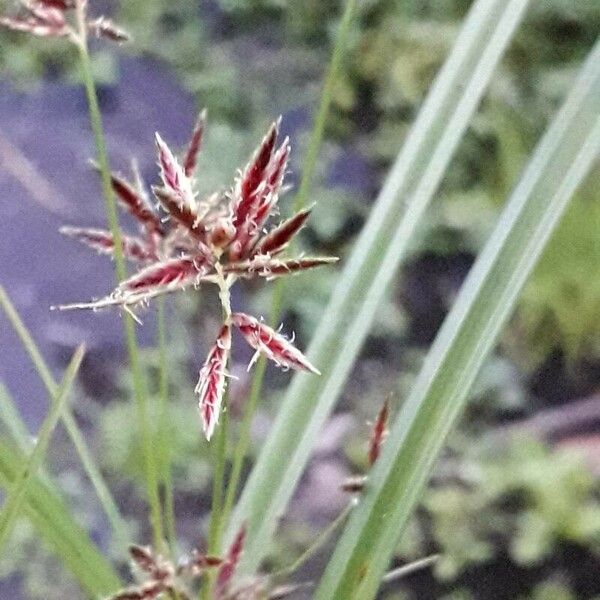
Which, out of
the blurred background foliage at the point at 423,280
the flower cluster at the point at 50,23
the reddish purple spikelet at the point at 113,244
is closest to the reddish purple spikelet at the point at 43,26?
the flower cluster at the point at 50,23

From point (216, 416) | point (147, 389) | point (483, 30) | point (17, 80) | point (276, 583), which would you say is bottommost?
point (276, 583)

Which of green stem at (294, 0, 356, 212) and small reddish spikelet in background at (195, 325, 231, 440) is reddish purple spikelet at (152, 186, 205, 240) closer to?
small reddish spikelet in background at (195, 325, 231, 440)

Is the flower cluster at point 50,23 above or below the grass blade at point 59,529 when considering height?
above

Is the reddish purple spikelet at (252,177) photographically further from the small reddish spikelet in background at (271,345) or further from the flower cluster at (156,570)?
the flower cluster at (156,570)

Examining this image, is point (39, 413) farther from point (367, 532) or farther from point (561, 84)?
point (561, 84)

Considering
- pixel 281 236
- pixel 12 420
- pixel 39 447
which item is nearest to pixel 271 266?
pixel 281 236

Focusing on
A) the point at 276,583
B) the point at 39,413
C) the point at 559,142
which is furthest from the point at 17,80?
the point at 559,142

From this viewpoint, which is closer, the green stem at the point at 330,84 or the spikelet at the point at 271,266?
the spikelet at the point at 271,266

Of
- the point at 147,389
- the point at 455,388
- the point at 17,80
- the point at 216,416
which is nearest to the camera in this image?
the point at 216,416
